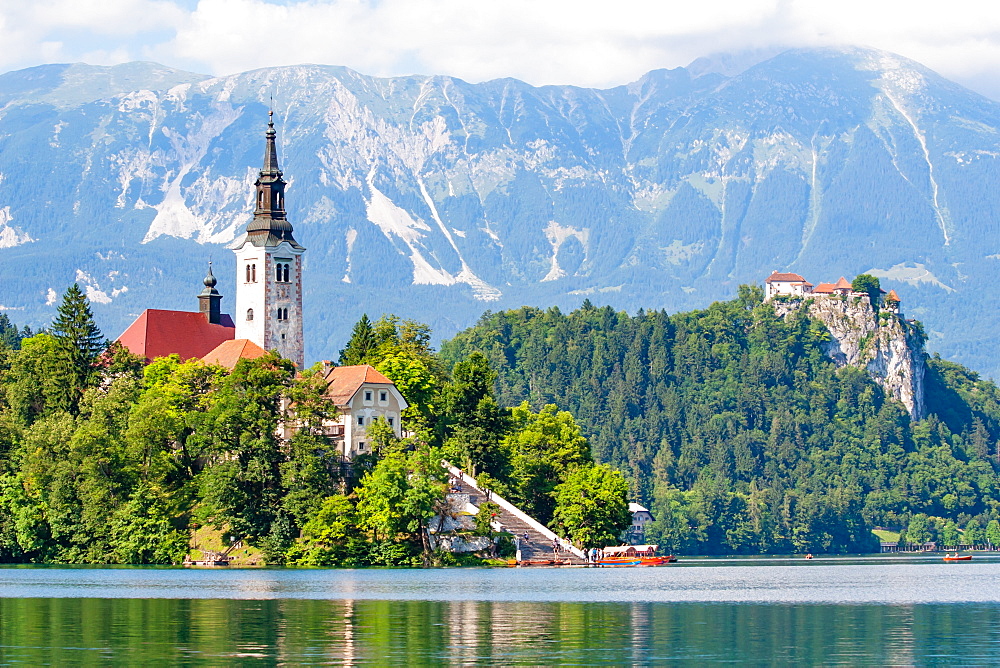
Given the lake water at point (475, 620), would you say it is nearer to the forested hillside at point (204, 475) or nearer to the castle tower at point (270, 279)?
the forested hillside at point (204, 475)

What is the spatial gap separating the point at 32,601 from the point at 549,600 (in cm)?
2116

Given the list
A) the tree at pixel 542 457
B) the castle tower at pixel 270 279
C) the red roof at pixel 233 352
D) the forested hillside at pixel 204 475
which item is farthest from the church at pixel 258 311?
the forested hillside at pixel 204 475

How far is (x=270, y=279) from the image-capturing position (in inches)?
5625

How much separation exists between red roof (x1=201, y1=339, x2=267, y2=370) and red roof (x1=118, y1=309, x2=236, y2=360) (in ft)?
13.5

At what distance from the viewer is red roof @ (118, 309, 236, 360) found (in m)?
140

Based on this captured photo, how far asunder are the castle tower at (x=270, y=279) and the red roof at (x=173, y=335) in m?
2.60

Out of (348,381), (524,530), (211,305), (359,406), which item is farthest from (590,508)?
(211,305)

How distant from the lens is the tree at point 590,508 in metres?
126

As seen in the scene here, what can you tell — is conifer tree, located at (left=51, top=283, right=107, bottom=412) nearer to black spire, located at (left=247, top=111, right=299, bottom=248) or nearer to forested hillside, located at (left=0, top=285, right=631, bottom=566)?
forested hillside, located at (left=0, top=285, right=631, bottom=566)

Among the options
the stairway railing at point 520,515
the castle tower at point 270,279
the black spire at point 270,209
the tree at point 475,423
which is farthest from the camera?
the black spire at point 270,209

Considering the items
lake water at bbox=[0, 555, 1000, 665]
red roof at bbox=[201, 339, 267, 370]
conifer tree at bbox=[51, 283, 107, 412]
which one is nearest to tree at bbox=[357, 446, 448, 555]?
lake water at bbox=[0, 555, 1000, 665]

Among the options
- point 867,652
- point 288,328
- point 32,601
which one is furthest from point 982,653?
point 288,328

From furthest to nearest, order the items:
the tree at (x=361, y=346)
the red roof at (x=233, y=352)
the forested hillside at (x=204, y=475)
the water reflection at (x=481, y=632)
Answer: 1. the tree at (x=361, y=346)
2. the red roof at (x=233, y=352)
3. the forested hillside at (x=204, y=475)
4. the water reflection at (x=481, y=632)

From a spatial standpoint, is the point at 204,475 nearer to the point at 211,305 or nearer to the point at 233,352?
the point at 233,352
